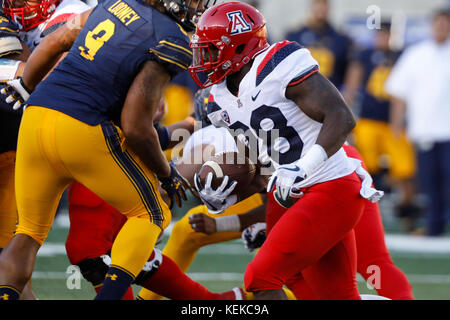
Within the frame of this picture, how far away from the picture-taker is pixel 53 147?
340 centimetres

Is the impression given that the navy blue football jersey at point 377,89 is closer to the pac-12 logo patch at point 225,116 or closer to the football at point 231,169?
the football at point 231,169

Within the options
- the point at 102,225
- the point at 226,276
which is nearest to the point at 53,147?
the point at 102,225

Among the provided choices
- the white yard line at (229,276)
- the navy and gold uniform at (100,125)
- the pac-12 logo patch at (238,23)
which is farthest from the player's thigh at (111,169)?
the white yard line at (229,276)

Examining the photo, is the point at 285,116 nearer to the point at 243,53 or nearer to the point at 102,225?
the point at 243,53

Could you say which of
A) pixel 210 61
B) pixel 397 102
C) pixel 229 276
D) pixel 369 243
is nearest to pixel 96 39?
pixel 210 61

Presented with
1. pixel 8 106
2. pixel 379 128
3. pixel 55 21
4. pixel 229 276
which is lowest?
pixel 379 128

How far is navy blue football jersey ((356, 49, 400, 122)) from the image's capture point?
886 cm

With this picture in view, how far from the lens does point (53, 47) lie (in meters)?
3.62

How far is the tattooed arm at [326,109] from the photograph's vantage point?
335 cm

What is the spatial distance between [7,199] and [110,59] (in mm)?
1152

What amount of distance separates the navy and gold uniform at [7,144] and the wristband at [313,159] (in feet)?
5.16

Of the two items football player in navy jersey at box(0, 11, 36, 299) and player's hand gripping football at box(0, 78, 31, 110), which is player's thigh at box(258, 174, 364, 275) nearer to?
player's hand gripping football at box(0, 78, 31, 110)

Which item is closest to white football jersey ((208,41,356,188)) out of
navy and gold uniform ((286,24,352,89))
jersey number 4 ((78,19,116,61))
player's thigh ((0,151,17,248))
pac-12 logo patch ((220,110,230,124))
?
pac-12 logo patch ((220,110,230,124))

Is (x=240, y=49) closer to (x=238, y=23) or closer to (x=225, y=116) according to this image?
(x=238, y=23)
